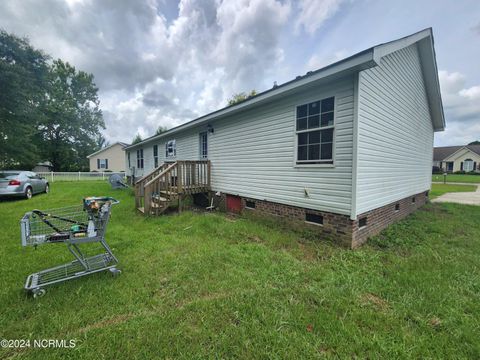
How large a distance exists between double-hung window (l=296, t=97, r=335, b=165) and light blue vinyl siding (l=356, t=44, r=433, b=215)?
1.87ft

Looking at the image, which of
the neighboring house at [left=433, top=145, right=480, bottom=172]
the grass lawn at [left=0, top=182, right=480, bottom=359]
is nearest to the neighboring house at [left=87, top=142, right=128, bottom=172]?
the grass lawn at [left=0, top=182, right=480, bottom=359]

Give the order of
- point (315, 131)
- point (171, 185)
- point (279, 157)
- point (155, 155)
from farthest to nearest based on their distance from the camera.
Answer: point (155, 155) → point (171, 185) → point (279, 157) → point (315, 131)

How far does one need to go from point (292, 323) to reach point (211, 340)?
0.83 metres

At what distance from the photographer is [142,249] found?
13.1 ft

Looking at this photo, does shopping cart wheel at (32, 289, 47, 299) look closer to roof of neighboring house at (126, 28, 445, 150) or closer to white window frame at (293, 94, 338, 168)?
white window frame at (293, 94, 338, 168)

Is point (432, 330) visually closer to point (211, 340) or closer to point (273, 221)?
point (211, 340)

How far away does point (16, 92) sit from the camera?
10312 millimetres

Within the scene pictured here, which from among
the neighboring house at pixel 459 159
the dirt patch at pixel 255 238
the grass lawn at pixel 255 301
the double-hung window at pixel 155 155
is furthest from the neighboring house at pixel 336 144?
the neighboring house at pixel 459 159

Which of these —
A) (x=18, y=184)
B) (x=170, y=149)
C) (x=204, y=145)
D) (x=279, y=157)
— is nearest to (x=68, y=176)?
(x=18, y=184)

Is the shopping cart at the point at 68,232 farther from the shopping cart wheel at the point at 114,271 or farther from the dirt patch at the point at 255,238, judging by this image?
the dirt patch at the point at 255,238

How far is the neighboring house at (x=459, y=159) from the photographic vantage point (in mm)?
37500

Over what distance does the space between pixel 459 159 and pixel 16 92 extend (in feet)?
199

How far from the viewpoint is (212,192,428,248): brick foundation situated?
4.15m

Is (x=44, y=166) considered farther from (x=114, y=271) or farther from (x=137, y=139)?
(x=114, y=271)
